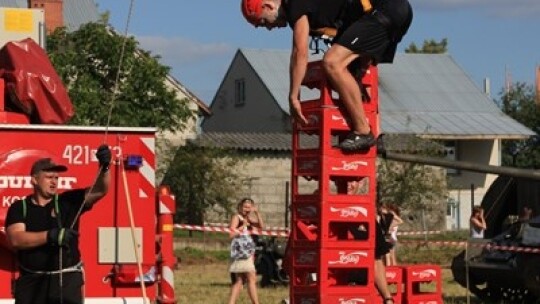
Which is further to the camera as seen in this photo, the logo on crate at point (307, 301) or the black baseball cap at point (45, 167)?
the black baseball cap at point (45, 167)

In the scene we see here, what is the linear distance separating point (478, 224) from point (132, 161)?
43.0 feet

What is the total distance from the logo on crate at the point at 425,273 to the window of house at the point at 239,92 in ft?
158

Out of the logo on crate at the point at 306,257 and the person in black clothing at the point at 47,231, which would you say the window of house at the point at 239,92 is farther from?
the logo on crate at the point at 306,257

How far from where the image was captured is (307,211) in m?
9.36

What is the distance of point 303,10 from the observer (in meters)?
9.05

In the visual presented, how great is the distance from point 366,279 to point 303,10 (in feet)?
6.14

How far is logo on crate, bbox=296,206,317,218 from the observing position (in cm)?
928

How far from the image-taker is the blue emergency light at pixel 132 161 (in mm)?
11477

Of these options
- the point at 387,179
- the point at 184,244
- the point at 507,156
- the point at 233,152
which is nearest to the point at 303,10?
the point at 184,244

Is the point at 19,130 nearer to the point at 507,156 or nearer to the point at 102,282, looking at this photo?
the point at 102,282

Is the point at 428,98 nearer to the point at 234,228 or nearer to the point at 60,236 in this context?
the point at 234,228

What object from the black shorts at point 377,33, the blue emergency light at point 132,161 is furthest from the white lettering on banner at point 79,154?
the black shorts at point 377,33

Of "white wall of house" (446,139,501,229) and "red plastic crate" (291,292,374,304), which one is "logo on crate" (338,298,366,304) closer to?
"red plastic crate" (291,292,374,304)

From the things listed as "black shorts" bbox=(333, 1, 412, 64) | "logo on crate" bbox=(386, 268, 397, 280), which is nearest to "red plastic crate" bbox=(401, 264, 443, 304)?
"logo on crate" bbox=(386, 268, 397, 280)
